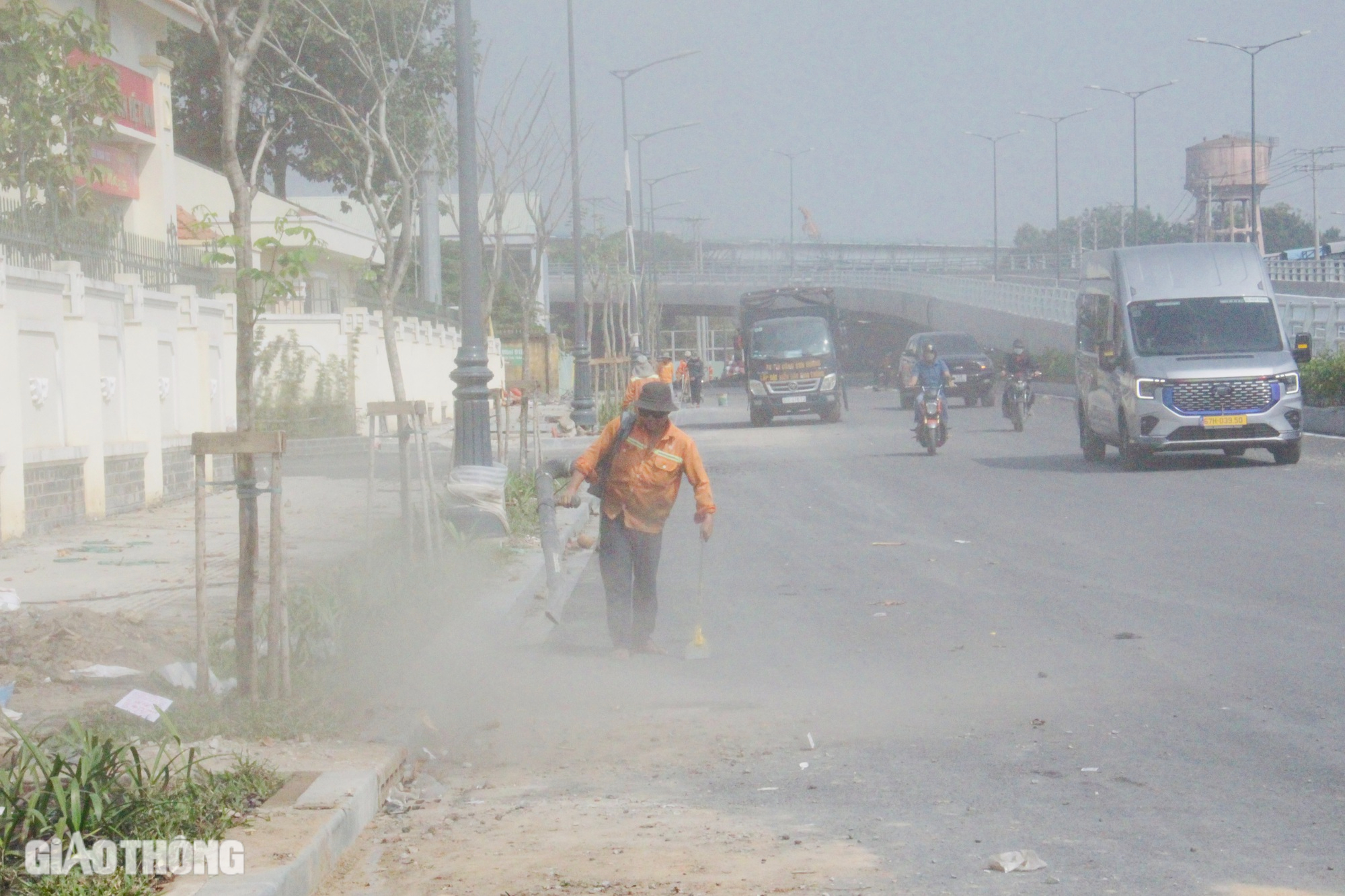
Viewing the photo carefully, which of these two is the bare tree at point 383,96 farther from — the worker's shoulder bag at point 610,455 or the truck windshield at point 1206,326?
the truck windshield at point 1206,326

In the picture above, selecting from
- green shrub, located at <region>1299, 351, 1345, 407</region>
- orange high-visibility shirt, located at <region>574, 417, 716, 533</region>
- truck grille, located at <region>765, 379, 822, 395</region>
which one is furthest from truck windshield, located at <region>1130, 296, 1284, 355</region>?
truck grille, located at <region>765, 379, 822, 395</region>

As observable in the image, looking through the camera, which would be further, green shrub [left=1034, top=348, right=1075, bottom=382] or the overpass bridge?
green shrub [left=1034, top=348, right=1075, bottom=382]

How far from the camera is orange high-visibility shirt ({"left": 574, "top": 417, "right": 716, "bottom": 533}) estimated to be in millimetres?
9195

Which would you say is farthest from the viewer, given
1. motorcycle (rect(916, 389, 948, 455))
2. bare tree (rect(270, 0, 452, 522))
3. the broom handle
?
motorcycle (rect(916, 389, 948, 455))

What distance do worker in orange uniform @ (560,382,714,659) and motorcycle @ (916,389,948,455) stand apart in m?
15.2

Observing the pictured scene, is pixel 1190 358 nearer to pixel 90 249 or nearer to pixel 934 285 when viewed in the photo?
pixel 90 249

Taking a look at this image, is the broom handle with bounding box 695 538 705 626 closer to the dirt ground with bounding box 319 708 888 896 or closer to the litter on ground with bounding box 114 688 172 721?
the dirt ground with bounding box 319 708 888 896

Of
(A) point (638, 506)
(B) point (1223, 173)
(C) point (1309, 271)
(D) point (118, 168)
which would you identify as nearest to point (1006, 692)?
(A) point (638, 506)

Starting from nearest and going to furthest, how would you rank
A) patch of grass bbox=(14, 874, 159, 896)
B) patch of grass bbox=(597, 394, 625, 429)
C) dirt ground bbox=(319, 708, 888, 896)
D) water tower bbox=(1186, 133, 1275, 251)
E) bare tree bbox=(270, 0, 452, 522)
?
1. patch of grass bbox=(14, 874, 159, 896)
2. dirt ground bbox=(319, 708, 888, 896)
3. bare tree bbox=(270, 0, 452, 522)
4. patch of grass bbox=(597, 394, 625, 429)
5. water tower bbox=(1186, 133, 1275, 251)

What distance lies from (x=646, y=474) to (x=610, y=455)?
27 centimetres

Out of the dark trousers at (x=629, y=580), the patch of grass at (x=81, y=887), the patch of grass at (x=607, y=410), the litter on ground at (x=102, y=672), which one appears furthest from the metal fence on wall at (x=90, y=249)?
the patch of grass at (x=607, y=410)

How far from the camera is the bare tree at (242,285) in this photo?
689 cm

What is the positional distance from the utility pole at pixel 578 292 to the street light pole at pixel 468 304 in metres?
17.4

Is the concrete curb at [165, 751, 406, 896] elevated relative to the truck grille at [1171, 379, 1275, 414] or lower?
lower
